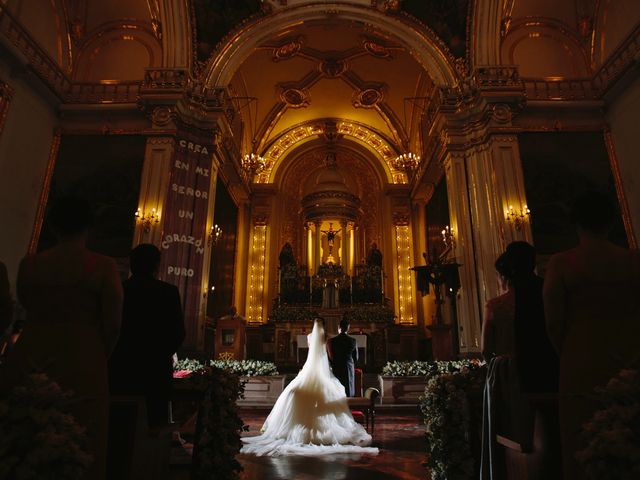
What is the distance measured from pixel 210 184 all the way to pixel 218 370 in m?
7.65

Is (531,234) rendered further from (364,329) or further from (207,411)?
(207,411)

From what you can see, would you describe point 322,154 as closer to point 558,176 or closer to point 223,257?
point 223,257

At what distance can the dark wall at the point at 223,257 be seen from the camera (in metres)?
11.1

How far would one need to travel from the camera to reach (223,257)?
12.4m

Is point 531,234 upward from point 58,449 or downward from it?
upward

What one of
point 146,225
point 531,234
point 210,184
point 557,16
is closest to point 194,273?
point 146,225

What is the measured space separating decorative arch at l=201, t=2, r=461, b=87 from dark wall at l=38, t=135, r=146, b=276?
10.6ft

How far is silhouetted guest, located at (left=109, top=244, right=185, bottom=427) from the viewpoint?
2.19m

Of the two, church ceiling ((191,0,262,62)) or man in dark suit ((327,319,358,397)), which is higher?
church ceiling ((191,0,262,62))

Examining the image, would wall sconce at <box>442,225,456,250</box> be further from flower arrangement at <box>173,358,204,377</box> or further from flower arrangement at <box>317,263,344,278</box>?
flower arrangement at <box>173,358,204,377</box>

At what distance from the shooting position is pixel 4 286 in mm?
1868

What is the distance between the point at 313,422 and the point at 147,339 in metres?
3.08

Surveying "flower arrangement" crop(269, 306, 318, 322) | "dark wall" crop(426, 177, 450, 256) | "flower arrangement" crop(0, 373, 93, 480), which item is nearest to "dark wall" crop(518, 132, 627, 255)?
"dark wall" crop(426, 177, 450, 256)

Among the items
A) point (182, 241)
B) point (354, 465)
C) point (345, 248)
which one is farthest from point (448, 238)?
point (354, 465)
